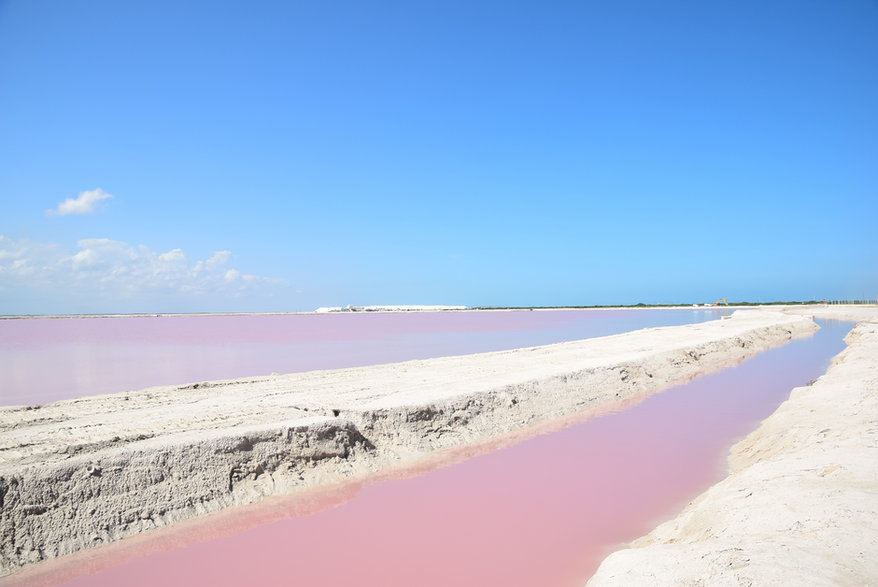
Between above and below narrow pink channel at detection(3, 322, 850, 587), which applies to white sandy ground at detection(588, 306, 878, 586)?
above

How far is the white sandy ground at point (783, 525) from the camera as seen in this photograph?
251 centimetres

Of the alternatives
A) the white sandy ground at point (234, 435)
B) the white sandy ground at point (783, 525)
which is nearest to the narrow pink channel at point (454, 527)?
the white sandy ground at point (234, 435)

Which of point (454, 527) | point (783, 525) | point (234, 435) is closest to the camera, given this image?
point (783, 525)

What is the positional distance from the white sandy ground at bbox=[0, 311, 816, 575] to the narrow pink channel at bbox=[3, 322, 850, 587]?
Result: 286 mm

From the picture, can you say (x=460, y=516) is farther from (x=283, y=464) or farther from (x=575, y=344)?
(x=575, y=344)

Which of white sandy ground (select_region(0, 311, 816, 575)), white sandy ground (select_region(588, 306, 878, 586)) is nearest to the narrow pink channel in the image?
white sandy ground (select_region(0, 311, 816, 575))

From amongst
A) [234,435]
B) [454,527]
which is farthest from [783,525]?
[234,435]

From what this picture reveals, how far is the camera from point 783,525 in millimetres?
3070

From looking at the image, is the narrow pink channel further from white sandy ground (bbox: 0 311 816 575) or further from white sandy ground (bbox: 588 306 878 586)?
white sandy ground (bbox: 588 306 878 586)

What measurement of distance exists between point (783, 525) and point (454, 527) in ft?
7.21

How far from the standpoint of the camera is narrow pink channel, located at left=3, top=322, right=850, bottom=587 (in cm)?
349

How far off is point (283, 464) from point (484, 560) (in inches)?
95.3

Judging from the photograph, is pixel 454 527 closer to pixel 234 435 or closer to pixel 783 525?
pixel 783 525

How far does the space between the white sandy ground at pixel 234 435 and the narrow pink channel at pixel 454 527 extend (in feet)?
0.94
